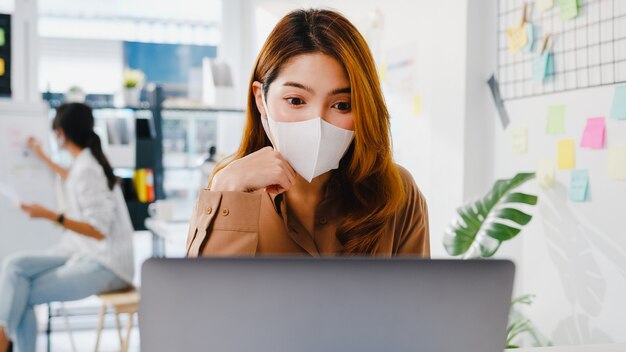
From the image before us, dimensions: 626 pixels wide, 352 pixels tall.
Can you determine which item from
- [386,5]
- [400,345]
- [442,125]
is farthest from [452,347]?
[386,5]

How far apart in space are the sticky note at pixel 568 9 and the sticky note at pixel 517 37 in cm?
19

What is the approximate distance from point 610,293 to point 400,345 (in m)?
1.50

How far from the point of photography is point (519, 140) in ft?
7.67

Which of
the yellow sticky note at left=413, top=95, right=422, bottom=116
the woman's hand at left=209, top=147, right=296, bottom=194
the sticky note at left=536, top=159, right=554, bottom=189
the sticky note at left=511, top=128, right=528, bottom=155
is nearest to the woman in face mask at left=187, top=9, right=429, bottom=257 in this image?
the woman's hand at left=209, top=147, right=296, bottom=194

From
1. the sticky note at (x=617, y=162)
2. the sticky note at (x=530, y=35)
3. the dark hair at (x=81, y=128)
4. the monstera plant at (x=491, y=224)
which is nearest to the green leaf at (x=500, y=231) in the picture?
the monstera plant at (x=491, y=224)

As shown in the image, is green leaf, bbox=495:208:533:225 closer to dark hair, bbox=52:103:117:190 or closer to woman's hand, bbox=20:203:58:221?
dark hair, bbox=52:103:117:190

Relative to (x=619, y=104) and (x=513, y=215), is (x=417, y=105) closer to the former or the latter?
(x=513, y=215)

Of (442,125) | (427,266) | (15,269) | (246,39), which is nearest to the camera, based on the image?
(427,266)

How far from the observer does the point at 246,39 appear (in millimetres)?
4789

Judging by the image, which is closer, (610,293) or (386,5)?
(610,293)

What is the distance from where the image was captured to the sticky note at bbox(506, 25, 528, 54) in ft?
7.47

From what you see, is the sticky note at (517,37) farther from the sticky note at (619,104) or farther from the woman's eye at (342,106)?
the woman's eye at (342,106)

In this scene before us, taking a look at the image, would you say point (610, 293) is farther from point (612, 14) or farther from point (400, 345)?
point (400, 345)

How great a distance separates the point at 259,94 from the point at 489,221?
1.08m
